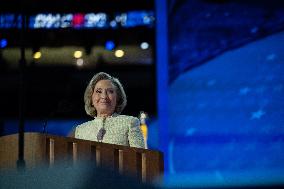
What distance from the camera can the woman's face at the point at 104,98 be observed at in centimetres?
241

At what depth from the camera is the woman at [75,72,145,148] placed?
7.54 ft

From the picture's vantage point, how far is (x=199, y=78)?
5707 millimetres

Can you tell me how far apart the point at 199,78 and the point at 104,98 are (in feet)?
11.1

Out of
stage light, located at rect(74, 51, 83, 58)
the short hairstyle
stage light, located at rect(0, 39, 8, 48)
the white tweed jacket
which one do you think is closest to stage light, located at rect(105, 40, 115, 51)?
stage light, located at rect(74, 51, 83, 58)

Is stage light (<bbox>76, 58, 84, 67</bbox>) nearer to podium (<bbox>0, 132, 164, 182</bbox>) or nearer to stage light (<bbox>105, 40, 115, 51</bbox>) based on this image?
stage light (<bbox>105, 40, 115, 51</bbox>)

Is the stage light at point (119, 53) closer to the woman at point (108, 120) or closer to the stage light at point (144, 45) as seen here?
the stage light at point (144, 45)

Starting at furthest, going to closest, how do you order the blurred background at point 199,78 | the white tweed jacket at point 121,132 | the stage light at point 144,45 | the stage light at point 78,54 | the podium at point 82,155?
the stage light at point 78,54, the stage light at point 144,45, the blurred background at point 199,78, the white tweed jacket at point 121,132, the podium at point 82,155

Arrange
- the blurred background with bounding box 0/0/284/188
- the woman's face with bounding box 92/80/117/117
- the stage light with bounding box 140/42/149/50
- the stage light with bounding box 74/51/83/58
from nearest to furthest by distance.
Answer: the woman's face with bounding box 92/80/117/117
the blurred background with bounding box 0/0/284/188
the stage light with bounding box 140/42/149/50
the stage light with bounding box 74/51/83/58

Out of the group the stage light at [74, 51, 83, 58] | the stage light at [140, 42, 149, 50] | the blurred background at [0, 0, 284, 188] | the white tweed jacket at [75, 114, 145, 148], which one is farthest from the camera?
the stage light at [74, 51, 83, 58]

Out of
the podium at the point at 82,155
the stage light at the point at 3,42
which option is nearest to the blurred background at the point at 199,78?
the stage light at the point at 3,42

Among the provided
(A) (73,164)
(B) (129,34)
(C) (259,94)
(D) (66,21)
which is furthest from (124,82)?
(A) (73,164)

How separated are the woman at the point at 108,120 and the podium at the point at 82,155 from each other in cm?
41

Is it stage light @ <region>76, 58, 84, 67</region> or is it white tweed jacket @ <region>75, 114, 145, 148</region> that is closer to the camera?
white tweed jacket @ <region>75, 114, 145, 148</region>

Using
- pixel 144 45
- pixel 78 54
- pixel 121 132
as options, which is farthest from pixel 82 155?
pixel 78 54
